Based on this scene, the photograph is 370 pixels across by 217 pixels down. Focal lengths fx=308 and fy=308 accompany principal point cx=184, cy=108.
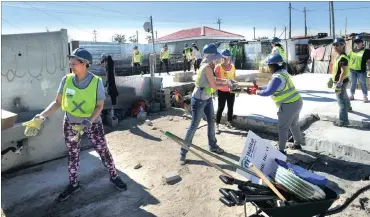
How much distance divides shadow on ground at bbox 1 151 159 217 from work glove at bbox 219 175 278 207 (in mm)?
1551

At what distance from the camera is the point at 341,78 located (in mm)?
5520

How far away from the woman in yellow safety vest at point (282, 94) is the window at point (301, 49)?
15.5 metres

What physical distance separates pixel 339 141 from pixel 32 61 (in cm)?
541

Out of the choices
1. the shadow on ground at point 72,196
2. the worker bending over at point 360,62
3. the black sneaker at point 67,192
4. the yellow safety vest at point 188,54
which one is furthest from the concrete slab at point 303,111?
the yellow safety vest at point 188,54

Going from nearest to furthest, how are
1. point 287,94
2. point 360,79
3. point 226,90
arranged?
point 287,94
point 226,90
point 360,79

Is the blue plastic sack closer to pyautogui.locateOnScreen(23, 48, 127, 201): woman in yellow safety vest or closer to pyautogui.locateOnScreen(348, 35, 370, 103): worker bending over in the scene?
pyautogui.locateOnScreen(23, 48, 127, 201): woman in yellow safety vest

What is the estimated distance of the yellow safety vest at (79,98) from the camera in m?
3.79

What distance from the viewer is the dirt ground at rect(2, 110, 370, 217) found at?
3742 millimetres

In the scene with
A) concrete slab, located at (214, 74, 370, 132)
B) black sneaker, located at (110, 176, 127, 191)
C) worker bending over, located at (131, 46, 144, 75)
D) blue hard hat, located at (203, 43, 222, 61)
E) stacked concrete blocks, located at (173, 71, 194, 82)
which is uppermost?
worker bending over, located at (131, 46, 144, 75)

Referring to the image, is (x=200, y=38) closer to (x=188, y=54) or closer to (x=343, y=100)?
(x=188, y=54)

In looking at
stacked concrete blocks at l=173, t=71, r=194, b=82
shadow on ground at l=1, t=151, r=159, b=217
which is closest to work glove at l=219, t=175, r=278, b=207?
shadow on ground at l=1, t=151, r=159, b=217

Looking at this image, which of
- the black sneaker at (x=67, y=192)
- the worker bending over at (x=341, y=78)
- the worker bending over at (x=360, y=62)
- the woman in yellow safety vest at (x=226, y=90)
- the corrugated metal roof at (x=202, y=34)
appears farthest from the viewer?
the corrugated metal roof at (x=202, y=34)

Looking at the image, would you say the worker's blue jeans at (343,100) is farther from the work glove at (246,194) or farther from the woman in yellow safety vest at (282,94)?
the work glove at (246,194)

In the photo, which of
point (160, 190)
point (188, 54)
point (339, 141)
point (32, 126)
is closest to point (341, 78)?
point (339, 141)
